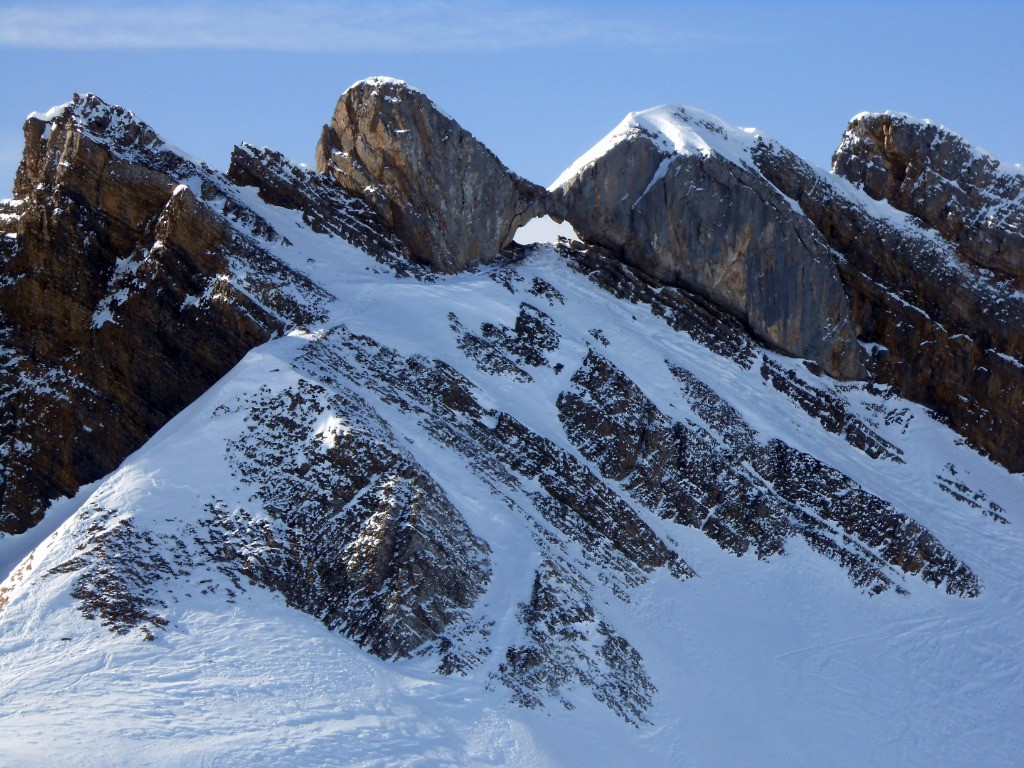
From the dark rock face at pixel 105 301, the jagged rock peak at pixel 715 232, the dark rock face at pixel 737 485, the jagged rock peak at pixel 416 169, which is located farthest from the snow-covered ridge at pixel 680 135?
the dark rock face at pixel 105 301

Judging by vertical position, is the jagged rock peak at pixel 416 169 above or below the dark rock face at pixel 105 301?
above

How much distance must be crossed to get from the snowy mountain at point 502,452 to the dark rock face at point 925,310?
15cm

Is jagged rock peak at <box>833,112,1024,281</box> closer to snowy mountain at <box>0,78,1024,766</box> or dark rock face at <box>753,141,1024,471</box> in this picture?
snowy mountain at <box>0,78,1024,766</box>

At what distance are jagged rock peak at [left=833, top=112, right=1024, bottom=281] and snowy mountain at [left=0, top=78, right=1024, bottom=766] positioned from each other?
0.64 ft

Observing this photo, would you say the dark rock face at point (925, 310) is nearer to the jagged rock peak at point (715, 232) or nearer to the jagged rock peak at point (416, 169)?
the jagged rock peak at point (715, 232)

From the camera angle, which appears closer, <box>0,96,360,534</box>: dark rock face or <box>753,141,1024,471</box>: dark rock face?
<box>0,96,360,534</box>: dark rock face

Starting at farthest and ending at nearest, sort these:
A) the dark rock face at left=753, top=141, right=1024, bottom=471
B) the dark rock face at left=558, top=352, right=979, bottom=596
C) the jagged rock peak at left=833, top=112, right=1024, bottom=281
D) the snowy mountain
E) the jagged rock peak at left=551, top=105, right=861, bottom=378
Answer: the jagged rock peak at left=833, top=112, right=1024, bottom=281
the dark rock face at left=753, top=141, right=1024, bottom=471
the jagged rock peak at left=551, top=105, right=861, bottom=378
the dark rock face at left=558, top=352, right=979, bottom=596
the snowy mountain

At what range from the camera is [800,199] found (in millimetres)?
58875

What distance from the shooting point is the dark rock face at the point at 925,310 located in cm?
5650

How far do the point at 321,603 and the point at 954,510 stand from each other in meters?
26.6

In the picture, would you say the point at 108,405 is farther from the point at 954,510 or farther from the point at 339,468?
the point at 954,510

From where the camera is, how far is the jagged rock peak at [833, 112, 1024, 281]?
5819 cm

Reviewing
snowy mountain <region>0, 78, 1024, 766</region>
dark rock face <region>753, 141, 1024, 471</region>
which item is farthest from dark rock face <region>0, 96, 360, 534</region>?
dark rock face <region>753, 141, 1024, 471</region>

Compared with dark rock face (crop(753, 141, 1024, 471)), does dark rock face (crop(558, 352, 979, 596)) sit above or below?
below
